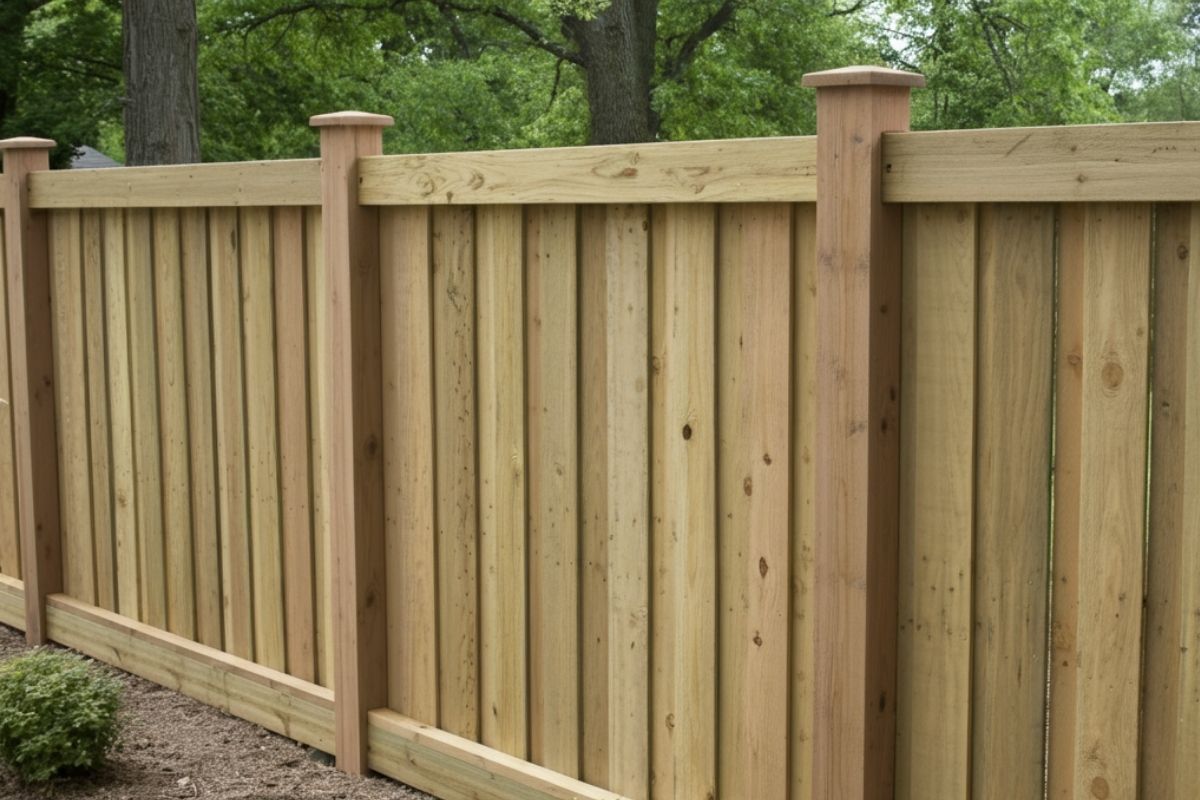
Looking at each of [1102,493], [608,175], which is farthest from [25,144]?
[1102,493]

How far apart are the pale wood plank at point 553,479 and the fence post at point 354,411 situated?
56 cm

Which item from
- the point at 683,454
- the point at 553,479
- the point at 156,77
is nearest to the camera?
the point at 683,454

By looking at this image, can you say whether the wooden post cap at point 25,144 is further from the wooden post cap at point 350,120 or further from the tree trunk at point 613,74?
the tree trunk at point 613,74

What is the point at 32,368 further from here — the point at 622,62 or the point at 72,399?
the point at 622,62

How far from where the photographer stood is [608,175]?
3.31m

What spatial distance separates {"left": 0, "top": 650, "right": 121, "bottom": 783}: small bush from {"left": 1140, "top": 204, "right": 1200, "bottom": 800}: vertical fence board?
9.31ft

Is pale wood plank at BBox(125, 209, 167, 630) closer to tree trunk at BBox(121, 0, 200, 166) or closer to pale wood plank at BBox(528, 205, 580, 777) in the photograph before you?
pale wood plank at BBox(528, 205, 580, 777)

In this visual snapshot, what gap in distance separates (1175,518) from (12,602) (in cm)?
486

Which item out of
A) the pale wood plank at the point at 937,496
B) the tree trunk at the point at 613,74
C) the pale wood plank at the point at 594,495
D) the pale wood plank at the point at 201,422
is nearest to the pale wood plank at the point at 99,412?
the pale wood plank at the point at 201,422

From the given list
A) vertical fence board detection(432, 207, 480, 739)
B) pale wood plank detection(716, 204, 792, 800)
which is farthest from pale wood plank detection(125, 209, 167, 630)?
pale wood plank detection(716, 204, 792, 800)

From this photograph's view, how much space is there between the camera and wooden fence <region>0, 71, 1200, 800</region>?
2.55 metres

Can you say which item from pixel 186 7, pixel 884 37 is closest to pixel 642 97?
pixel 884 37

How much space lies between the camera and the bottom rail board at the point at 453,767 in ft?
12.1

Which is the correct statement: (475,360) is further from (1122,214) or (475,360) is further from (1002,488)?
(1122,214)
